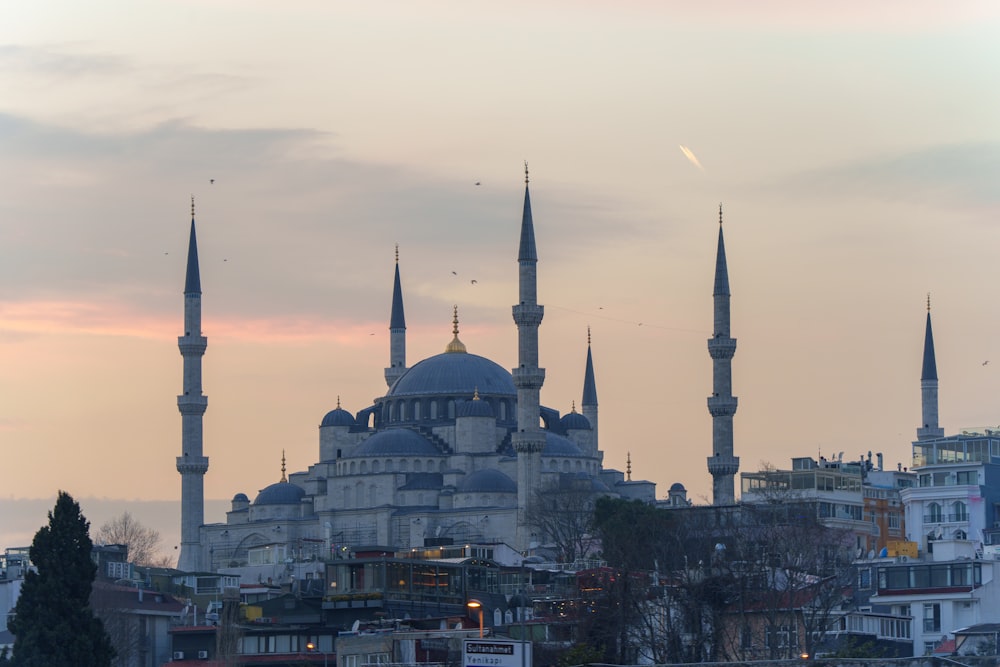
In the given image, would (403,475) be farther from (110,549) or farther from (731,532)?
(731,532)

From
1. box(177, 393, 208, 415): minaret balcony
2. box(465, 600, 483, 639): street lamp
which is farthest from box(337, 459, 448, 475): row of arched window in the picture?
box(465, 600, 483, 639): street lamp

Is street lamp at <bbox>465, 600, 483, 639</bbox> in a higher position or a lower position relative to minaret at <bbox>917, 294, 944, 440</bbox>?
lower

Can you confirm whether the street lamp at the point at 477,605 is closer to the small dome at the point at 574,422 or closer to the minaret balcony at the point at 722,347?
the minaret balcony at the point at 722,347

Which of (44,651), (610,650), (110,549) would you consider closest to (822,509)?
(110,549)

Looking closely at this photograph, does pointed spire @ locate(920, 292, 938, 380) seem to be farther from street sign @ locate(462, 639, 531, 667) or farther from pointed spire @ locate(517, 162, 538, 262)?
street sign @ locate(462, 639, 531, 667)

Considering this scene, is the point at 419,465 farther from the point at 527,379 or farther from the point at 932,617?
the point at 932,617

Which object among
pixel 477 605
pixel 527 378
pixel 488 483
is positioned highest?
pixel 527 378

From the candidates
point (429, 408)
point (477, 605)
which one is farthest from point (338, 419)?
point (477, 605)
